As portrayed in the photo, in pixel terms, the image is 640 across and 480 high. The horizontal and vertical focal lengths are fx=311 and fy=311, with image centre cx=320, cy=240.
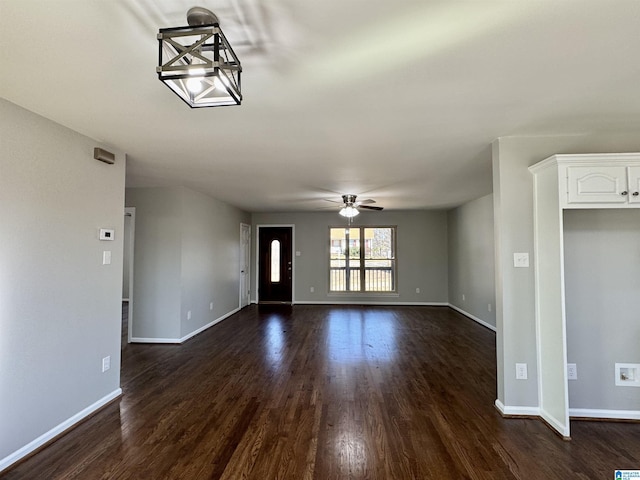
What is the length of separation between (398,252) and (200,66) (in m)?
7.14

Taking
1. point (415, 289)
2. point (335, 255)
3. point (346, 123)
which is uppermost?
point (346, 123)

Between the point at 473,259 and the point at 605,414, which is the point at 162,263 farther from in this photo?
the point at 473,259

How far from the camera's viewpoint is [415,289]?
7.74 m

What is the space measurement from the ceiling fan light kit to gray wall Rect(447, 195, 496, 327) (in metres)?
4.55

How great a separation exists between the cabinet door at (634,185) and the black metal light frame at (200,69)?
2.81 meters

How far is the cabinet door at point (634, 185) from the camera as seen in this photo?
2.28 metres

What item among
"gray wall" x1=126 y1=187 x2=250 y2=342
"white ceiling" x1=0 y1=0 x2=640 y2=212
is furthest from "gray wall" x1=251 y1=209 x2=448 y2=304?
"white ceiling" x1=0 y1=0 x2=640 y2=212

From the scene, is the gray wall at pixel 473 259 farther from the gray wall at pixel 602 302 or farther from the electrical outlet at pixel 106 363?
the electrical outlet at pixel 106 363

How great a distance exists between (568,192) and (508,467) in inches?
77.5

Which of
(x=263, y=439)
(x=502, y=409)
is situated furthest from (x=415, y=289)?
(x=263, y=439)

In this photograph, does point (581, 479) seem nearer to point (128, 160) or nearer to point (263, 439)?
point (263, 439)

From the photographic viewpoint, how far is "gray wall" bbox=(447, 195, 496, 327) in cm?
540

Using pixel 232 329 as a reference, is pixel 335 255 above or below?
above

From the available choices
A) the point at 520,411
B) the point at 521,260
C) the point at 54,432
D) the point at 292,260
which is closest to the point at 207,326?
the point at 292,260
